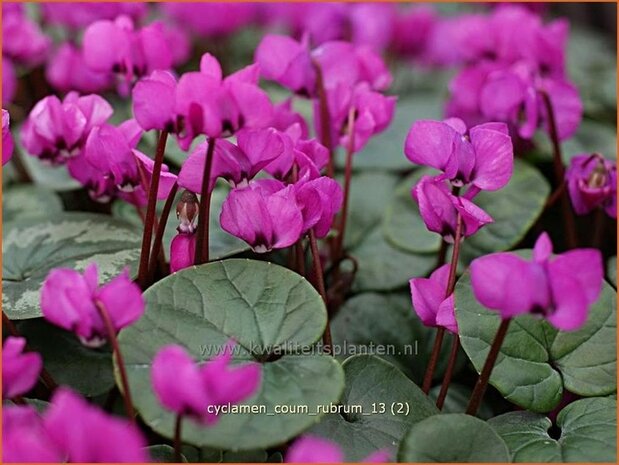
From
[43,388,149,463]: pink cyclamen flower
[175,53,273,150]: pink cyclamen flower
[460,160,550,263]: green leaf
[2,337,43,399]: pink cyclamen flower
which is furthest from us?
[460,160,550,263]: green leaf

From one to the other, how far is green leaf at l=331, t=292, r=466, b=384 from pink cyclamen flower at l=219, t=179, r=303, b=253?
26 centimetres

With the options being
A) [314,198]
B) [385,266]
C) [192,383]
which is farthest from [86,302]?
[385,266]

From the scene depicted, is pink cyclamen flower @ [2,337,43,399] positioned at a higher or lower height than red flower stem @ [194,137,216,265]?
lower

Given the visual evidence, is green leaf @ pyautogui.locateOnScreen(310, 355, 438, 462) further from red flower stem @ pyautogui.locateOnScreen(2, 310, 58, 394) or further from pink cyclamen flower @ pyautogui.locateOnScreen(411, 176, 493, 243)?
red flower stem @ pyautogui.locateOnScreen(2, 310, 58, 394)

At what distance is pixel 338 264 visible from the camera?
1.26 metres

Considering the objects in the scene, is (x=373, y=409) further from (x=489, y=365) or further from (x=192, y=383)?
(x=192, y=383)

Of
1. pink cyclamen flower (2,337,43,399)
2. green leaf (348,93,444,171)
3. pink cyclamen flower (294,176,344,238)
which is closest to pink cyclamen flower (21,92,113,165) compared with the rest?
pink cyclamen flower (294,176,344,238)

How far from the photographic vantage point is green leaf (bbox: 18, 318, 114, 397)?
1.06 meters

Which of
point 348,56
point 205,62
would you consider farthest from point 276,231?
point 348,56

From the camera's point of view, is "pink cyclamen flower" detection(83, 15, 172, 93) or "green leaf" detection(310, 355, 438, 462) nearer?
"green leaf" detection(310, 355, 438, 462)

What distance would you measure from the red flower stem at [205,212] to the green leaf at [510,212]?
1.58 feet

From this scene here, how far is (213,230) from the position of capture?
47.5 inches

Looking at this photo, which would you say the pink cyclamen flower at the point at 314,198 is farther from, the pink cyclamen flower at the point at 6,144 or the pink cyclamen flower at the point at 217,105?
the pink cyclamen flower at the point at 6,144

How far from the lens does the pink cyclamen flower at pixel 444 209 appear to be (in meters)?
0.94
